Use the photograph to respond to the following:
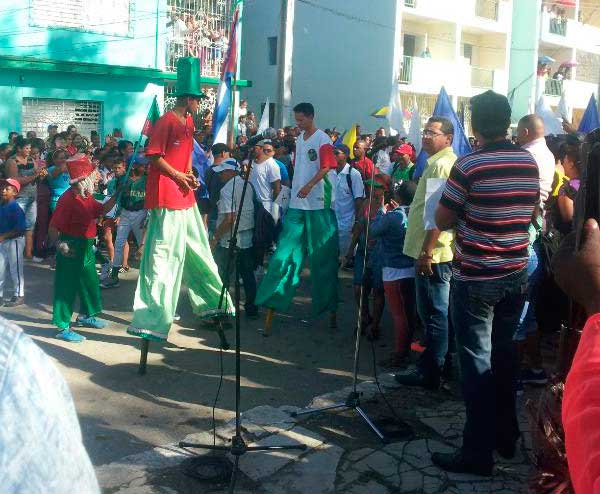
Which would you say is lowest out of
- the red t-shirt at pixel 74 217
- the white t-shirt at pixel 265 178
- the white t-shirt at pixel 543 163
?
the red t-shirt at pixel 74 217

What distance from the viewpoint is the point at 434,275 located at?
5.43m

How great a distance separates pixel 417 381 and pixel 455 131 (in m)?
2.23

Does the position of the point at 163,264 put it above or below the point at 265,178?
below

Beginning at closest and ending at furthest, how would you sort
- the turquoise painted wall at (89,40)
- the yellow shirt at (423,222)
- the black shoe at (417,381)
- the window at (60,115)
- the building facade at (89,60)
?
the yellow shirt at (423,222), the black shoe at (417,381), the turquoise painted wall at (89,40), the building facade at (89,60), the window at (60,115)

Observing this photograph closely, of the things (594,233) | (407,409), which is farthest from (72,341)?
(594,233)

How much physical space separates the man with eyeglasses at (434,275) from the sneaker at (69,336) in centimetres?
273

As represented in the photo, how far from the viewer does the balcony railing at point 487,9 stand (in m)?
32.6

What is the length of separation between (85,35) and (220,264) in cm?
1380

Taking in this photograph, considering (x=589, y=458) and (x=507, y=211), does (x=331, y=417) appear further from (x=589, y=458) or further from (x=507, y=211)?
(x=589, y=458)

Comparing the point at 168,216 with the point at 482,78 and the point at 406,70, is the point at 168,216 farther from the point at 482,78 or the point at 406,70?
the point at 482,78

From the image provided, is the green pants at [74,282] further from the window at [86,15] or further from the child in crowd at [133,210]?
the window at [86,15]

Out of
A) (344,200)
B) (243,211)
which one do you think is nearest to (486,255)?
(243,211)

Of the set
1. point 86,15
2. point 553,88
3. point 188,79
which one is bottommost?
point 188,79

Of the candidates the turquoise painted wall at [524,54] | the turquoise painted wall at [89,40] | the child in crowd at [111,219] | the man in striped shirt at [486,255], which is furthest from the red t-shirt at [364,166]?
the turquoise painted wall at [524,54]
